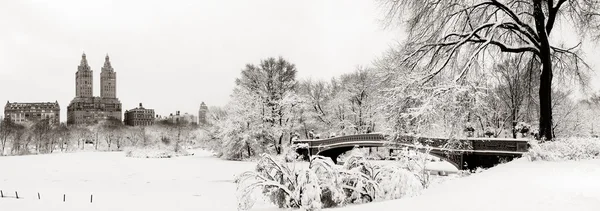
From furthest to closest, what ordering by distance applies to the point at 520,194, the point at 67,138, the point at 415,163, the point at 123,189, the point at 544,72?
the point at 67,138, the point at 123,189, the point at 544,72, the point at 415,163, the point at 520,194

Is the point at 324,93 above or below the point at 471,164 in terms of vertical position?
above

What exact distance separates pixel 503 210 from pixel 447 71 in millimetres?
11201

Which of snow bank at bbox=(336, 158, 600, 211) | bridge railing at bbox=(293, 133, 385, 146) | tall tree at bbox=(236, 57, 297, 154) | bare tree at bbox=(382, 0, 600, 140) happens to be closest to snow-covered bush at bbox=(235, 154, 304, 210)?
snow bank at bbox=(336, 158, 600, 211)

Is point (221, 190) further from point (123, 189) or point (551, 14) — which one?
point (551, 14)

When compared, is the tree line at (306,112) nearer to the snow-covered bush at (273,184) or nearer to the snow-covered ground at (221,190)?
the snow-covered ground at (221,190)

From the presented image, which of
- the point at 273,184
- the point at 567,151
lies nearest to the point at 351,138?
the point at 567,151

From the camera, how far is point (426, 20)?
15516mm

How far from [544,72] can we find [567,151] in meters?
4.08

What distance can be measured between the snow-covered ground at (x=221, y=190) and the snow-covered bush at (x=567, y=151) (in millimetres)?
534

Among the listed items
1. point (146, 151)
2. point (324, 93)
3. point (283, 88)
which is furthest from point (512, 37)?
point (146, 151)

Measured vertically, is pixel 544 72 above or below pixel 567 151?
above

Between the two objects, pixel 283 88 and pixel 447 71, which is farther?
pixel 283 88

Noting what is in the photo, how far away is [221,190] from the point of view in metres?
22.9

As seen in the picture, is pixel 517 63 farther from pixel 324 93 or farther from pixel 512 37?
pixel 324 93
